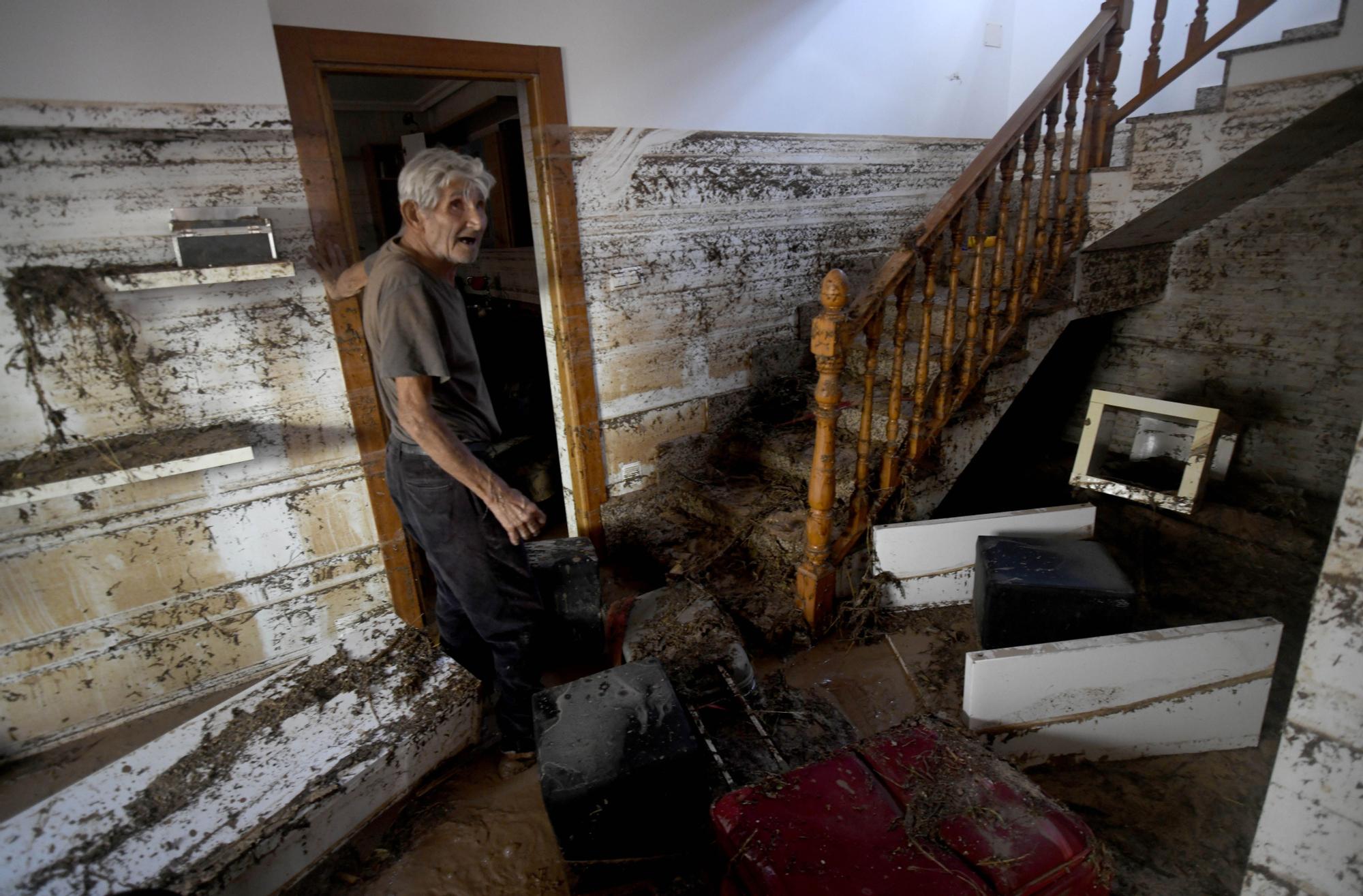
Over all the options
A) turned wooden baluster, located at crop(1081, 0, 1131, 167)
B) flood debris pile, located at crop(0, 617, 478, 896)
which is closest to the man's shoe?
flood debris pile, located at crop(0, 617, 478, 896)

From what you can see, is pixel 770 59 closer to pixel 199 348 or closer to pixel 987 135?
pixel 987 135

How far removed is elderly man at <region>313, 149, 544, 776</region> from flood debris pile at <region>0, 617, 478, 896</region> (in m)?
0.22

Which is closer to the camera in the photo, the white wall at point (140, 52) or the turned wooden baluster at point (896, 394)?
the white wall at point (140, 52)

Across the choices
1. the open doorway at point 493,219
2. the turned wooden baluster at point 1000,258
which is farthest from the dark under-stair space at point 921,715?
the open doorway at point 493,219

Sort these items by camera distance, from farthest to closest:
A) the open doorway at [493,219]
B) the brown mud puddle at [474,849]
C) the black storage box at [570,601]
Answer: the open doorway at [493,219]
the black storage box at [570,601]
the brown mud puddle at [474,849]

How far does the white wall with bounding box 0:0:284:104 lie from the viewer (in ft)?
6.04

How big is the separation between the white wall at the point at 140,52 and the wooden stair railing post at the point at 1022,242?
282cm

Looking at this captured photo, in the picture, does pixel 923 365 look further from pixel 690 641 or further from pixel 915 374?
pixel 690 641

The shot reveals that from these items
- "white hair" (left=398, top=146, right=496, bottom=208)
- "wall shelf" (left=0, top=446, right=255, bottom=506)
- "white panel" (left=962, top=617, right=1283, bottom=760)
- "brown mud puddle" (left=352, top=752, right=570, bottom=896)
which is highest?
"white hair" (left=398, top=146, right=496, bottom=208)

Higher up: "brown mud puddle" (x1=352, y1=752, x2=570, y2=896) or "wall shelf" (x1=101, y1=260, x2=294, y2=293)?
"wall shelf" (x1=101, y1=260, x2=294, y2=293)

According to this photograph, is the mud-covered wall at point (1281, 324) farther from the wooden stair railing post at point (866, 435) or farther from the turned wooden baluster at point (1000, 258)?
the wooden stair railing post at point (866, 435)

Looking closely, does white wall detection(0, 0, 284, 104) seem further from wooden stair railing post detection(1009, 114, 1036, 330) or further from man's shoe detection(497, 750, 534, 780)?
wooden stair railing post detection(1009, 114, 1036, 330)

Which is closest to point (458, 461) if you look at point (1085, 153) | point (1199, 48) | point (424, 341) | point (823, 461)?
point (424, 341)

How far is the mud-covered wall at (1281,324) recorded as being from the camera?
3.15m
